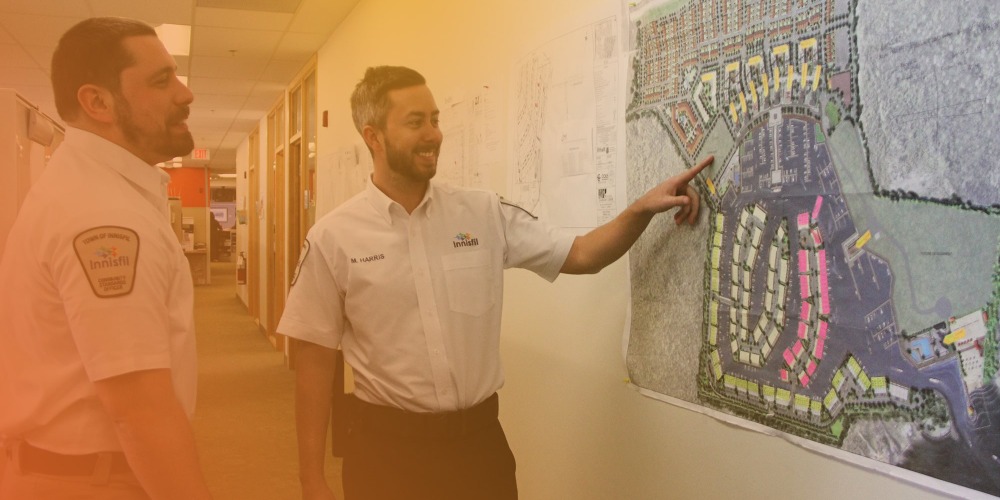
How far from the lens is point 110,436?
1.25 m

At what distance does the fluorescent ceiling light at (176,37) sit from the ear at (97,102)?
165 inches

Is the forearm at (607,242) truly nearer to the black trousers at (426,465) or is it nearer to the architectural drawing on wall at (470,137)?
the black trousers at (426,465)

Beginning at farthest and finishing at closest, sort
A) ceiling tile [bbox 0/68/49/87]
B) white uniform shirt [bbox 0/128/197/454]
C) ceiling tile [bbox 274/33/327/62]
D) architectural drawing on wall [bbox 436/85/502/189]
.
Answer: ceiling tile [bbox 0/68/49/87], ceiling tile [bbox 274/33/327/62], architectural drawing on wall [bbox 436/85/502/189], white uniform shirt [bbox 0/128/197/454]

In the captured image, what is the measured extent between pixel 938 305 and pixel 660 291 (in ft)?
2.13

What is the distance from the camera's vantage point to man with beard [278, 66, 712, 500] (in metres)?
1.68

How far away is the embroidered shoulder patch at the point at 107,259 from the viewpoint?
1191 millimetres

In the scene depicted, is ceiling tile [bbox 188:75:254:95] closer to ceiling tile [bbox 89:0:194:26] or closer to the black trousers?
ceiling tile [bbox 89:0:194:26]

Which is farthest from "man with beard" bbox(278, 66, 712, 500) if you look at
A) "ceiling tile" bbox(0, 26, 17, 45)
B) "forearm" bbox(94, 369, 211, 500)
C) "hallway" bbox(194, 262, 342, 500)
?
"ceiling tile" bbox(0, 26, 17, 45)

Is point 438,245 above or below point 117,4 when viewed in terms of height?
below

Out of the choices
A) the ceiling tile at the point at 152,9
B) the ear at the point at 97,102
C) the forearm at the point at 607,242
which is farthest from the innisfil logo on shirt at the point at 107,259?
the ceiling tile at the point at 152,9

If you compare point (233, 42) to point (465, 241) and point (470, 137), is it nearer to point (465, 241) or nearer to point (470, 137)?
point (470, 137)

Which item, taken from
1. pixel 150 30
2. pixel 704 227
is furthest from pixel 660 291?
pixel 150 30

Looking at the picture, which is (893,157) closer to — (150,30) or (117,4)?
(150,30)

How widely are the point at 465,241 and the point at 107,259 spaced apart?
86cm
